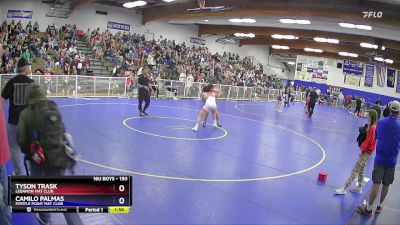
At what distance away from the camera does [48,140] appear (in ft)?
13.2

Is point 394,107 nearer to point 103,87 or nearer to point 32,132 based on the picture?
point 32,132

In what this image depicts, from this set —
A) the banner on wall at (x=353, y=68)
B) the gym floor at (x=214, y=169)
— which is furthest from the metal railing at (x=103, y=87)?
the banner on wall at (x=353, y=68)

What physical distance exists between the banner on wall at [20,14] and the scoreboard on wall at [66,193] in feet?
82.7

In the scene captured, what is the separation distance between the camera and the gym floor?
20.8 ft

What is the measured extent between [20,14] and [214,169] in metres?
22.7

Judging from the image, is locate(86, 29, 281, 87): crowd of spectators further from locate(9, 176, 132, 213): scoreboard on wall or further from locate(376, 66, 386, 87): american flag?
locate(9, 176, 132, 213): scoreboard on wall

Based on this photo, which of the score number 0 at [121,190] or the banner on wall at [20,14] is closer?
the score number 0 at [121,190]

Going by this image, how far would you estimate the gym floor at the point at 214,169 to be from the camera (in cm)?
634

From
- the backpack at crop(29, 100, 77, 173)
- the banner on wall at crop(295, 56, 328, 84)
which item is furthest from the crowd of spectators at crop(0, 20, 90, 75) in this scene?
the banner on wall at crop(295, 56, 328, 84)

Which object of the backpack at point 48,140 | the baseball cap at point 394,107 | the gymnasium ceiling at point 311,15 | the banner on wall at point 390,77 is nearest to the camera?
the backpack at point 48,140

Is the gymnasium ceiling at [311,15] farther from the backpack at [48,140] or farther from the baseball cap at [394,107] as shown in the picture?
the backpack at [48,140]

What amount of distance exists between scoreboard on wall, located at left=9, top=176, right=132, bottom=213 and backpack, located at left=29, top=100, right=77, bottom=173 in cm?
33

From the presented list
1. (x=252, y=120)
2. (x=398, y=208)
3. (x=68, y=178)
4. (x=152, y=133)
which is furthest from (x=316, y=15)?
(x=68, y=178)

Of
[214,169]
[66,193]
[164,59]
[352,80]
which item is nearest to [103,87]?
[164,59]
